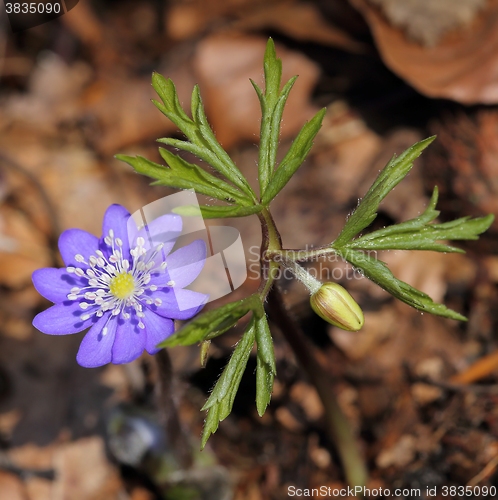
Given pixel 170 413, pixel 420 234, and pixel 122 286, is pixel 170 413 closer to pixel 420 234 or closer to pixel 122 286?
pixel 122 286

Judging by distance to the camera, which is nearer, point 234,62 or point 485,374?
point 485,374

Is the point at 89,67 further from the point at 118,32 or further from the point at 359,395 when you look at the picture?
the point at 359,395

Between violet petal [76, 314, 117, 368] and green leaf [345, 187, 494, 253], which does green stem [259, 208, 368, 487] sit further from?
violet petal [76, 314, 117, 368]

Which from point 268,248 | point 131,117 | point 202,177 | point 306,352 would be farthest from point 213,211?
point 131,117

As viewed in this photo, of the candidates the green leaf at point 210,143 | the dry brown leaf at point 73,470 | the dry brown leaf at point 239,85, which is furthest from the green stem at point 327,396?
the dry brown leaf at point 239,85

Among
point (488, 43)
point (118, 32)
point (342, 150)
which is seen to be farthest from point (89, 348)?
point (118, 32)

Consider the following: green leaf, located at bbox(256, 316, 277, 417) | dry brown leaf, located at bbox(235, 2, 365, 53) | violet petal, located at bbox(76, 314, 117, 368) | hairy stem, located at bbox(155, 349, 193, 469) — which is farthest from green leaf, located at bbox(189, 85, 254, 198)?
dry brown leaf, located at bbox(235, 2, 365, 53)
